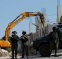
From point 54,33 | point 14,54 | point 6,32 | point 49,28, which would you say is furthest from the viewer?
point 6,32

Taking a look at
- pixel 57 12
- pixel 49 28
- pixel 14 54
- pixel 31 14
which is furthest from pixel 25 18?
pixel 14 54

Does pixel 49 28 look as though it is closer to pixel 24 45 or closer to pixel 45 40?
pixel 45 40

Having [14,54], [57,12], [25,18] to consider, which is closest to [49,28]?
[25,18]

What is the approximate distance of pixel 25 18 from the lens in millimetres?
39500

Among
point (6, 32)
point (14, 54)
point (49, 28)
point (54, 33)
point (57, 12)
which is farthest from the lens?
point (57, 12)

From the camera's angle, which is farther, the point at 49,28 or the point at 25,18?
the point at 25,18

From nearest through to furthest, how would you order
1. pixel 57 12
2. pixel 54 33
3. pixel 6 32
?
pixel 54 33, pixel 6 32, pixel 57 12

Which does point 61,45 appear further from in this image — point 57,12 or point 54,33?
point 57,12

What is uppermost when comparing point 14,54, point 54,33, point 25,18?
point 25,18

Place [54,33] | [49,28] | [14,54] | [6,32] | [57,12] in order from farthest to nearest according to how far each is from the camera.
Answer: [57,12], [6,32], [49,28], [14,54], [54,33]

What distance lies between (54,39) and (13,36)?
2494 mm

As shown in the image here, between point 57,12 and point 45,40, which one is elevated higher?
point 57,12

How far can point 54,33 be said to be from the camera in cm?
1862

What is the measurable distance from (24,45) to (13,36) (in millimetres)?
997
